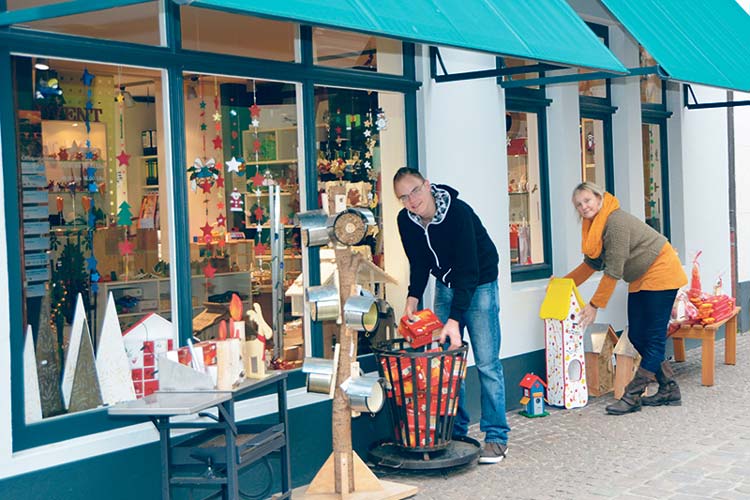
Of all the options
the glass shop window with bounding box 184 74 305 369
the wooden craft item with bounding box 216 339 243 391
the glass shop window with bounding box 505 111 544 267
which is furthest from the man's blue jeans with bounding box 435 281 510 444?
the wooden craft item with bounding box 216 339 243 391

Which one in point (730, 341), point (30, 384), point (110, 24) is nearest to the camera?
point (30, 384)

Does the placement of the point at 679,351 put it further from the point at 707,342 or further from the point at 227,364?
the point at 227,364

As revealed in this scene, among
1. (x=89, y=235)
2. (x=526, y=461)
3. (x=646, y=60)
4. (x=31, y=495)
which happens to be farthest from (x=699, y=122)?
(x=31, y=495)

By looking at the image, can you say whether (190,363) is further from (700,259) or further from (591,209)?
(700,259)

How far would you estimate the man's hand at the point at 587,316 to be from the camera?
26.6ft

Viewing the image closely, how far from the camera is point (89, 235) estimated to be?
17.8ft

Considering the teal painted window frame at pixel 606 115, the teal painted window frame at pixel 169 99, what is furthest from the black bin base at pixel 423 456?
the teal painted window frame at pixel 606 115

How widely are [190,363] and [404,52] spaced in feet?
10.5

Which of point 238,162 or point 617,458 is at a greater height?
point 238,162

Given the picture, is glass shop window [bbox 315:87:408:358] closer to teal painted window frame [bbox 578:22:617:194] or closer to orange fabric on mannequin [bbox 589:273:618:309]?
orange fabric on mannequin [bbox 589:273:618:309]

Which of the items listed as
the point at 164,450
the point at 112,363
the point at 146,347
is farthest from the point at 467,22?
the point at 164,450

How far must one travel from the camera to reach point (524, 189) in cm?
899

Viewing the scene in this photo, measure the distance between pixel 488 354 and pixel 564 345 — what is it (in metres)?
1.61

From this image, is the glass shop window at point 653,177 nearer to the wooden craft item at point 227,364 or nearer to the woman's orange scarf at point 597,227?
the woman's orange scarf at point 597,227
